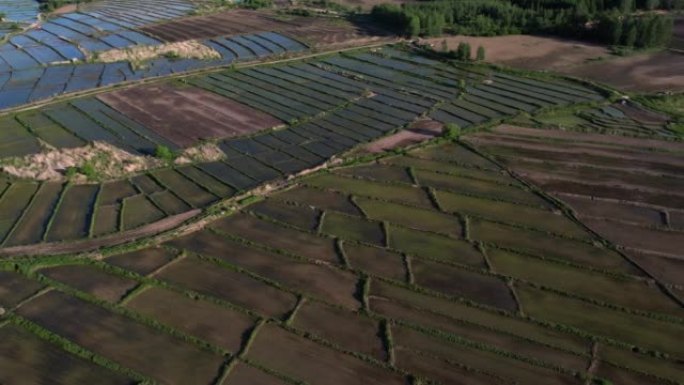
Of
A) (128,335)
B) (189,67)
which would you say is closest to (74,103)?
(189,67)

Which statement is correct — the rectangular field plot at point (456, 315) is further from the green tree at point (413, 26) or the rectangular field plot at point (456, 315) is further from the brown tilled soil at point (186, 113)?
the green tree at point (413, 26)

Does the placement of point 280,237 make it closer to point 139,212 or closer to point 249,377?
point 139,212

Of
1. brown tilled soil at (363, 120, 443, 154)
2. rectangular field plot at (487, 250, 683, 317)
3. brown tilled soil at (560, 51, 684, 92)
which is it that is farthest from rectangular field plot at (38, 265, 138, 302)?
brown tilled soil at (560, 51, 684, 92)

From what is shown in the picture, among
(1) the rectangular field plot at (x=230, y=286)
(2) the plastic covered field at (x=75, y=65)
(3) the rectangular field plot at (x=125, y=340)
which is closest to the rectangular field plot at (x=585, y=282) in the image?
(1) the rectangular field plot at (x=230, y=286)

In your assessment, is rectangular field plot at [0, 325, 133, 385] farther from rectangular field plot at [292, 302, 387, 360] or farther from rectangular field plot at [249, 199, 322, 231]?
rectangular field plot at [249, 199, 322, 231]

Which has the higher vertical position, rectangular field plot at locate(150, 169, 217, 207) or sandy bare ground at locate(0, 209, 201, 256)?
rectangular field plot at locate(150, 169, 217, 207)

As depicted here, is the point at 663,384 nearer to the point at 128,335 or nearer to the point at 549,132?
the point at 128,335
